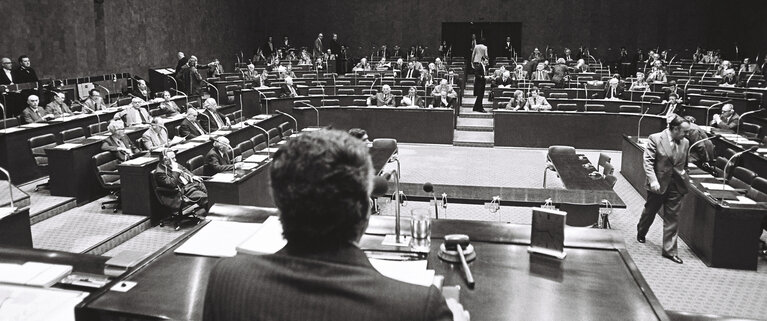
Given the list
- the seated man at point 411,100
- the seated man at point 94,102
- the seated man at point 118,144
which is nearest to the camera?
the seated man at point 118,144

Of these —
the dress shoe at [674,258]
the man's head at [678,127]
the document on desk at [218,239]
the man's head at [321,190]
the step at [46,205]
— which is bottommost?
the dress shoe at [674,258]

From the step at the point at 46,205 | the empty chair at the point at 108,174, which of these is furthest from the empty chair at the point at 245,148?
the step at the point at 46,205

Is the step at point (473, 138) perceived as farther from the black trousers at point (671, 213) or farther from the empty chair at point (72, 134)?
the empty chair at point (72, 134)

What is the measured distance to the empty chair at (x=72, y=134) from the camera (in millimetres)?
9367

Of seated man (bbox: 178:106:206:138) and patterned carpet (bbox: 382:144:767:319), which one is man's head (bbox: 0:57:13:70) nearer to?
seated man (bbox: 178:106:206:138)

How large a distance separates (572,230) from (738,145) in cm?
759

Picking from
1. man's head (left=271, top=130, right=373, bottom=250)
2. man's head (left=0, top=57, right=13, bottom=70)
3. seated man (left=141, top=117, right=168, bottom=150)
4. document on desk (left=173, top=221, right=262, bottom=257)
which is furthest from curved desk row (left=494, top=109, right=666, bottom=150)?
man's head (left=271, top=130, right=373, bottom=250)

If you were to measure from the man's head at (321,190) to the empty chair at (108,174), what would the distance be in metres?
7.71

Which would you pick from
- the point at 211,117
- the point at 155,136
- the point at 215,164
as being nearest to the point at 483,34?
the point at 211,117

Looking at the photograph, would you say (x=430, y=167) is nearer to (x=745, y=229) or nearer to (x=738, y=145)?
(x=738, y=145)

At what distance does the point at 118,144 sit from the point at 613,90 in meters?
11.2

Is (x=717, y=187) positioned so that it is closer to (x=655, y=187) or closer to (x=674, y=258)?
(x=655, y=187)

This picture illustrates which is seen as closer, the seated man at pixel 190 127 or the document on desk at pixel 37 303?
the document on desk at pixel 37 303

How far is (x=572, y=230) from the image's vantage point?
9.42 feet
